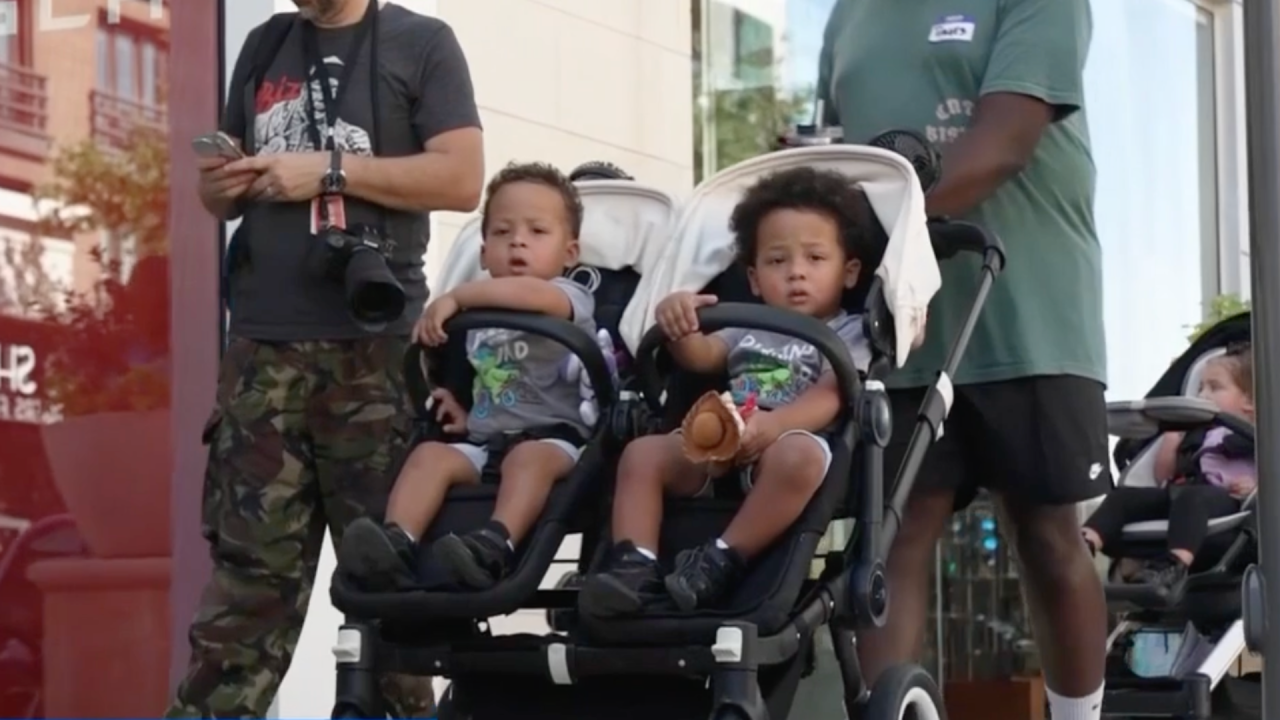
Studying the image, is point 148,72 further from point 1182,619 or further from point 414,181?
point 1182,619

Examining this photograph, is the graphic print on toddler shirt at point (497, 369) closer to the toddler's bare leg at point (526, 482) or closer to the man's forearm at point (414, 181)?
the toddler's bare leg at point (526, 482)

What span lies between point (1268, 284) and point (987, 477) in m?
1.07

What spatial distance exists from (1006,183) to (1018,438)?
536mm

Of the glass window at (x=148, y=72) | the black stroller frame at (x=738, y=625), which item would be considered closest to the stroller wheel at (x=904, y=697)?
the black stroller frame at (x=738, y=625)

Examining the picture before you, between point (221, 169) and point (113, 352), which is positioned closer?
point (221, 169)

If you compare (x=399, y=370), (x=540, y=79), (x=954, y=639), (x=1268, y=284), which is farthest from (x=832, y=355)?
(x=954, y=639)

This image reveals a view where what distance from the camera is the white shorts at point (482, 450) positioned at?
4602mm

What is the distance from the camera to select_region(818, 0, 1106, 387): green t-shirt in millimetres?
5074

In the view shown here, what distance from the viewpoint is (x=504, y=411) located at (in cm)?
474

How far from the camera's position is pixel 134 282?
6645mm

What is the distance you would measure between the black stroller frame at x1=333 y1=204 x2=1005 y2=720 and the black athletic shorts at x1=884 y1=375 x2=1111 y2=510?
1.32ft

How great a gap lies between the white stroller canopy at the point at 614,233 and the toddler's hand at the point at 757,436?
69cm

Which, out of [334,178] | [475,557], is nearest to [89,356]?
[334,178]

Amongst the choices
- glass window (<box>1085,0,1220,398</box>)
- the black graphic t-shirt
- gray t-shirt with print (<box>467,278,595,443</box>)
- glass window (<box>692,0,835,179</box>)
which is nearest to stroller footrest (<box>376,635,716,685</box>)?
gray t-shirt with print (<box>467,278,595,443</box>)
